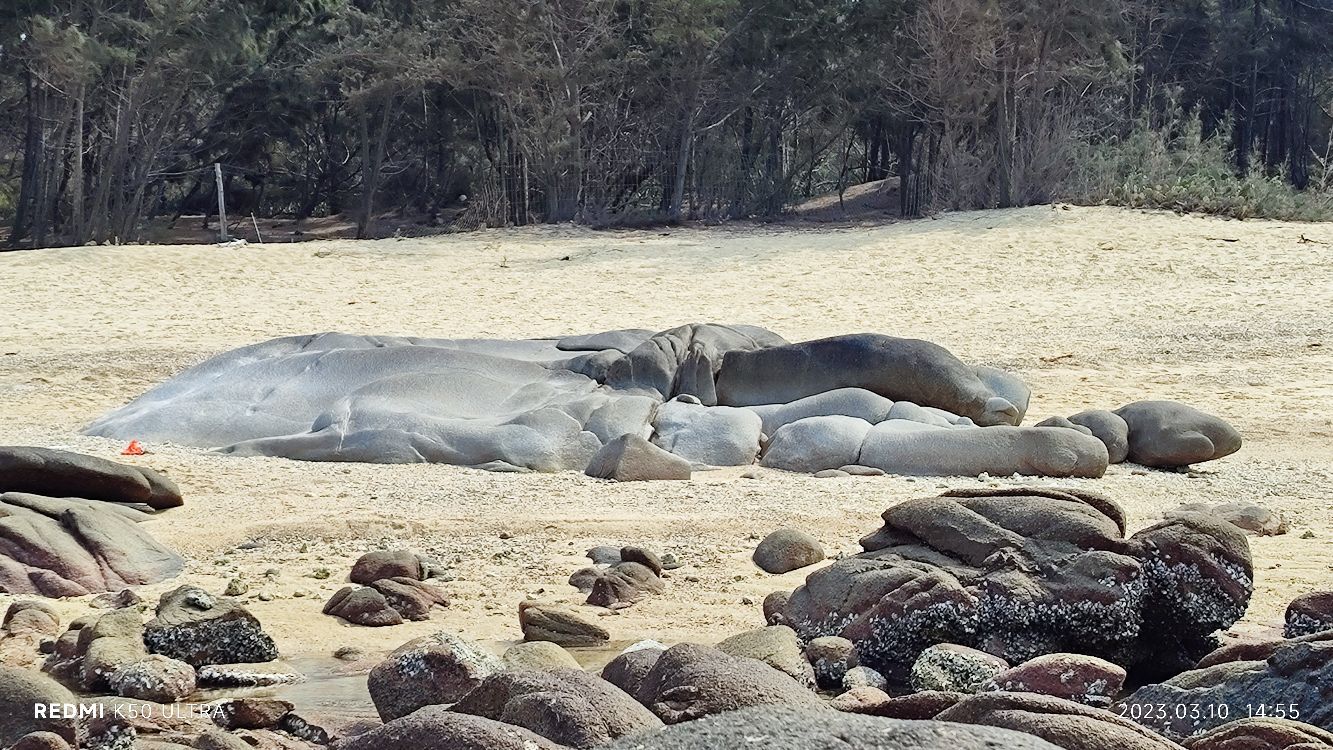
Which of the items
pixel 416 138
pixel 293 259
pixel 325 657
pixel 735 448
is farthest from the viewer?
pixel 416 138

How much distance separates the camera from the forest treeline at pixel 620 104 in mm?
23172

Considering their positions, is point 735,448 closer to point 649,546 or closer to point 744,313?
point 649,546

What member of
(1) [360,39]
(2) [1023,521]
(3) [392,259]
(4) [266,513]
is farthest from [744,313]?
(1) [360,39]

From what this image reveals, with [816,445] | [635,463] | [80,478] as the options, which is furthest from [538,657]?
[816,445]

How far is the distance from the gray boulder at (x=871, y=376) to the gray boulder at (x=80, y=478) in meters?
4.11

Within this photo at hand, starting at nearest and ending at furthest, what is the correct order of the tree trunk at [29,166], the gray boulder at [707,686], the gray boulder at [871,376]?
the gray boulder at [707,686] → the gray boulder at [871,376] → the tree trunk at [29,166]

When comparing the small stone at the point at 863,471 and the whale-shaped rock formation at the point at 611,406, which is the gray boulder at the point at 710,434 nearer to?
the whale-shaped rock formation at the point at 611,406

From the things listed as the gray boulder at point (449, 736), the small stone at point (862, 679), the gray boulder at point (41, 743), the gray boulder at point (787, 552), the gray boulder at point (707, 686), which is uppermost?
the gray boulder at point (449, 736)

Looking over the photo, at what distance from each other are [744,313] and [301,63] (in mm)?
15701

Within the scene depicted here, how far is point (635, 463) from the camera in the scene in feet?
29.3

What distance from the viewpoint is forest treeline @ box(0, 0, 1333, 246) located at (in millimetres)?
23172

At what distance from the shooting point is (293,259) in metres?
19.6

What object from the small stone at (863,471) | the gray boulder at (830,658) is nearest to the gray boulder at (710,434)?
the small stone at (863,471)

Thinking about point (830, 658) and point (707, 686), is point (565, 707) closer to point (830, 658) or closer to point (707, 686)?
point (707, 686)
